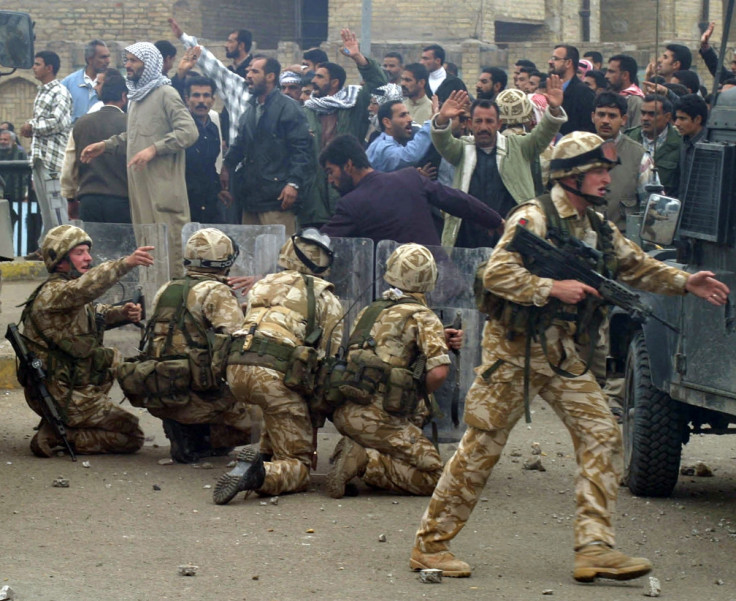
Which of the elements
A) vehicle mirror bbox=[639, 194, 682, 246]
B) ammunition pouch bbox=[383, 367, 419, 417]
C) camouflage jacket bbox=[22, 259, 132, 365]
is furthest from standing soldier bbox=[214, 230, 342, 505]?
vehicle mirror bbox=[639, 194, 682, 246]

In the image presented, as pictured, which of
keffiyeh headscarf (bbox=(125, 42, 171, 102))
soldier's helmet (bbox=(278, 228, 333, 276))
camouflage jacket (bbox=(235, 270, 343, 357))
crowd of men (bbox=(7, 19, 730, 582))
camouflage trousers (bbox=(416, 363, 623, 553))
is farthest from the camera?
keffiyeh headscarf (bbox=(125, 42, 171, 102))

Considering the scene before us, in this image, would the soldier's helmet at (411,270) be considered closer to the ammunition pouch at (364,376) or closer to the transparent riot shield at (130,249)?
the ammunition pouch at (364,376)

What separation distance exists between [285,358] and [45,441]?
1.64 meters

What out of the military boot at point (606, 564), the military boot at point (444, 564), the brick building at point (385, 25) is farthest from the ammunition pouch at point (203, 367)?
the brick building at point (385, 25)

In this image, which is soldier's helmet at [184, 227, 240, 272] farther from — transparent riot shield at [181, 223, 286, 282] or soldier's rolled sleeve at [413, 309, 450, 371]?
transparent riot shield at [181, 223, 286, 282]

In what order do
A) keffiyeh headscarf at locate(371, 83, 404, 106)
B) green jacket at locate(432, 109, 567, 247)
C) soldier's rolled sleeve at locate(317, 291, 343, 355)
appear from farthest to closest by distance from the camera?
keffiyeh headscarf at locate(371, 83, 404, 106) < green jacket at locate(432, 109, 567, 247) < soldier's rolled sleeve at locate(317, 291, 343, 355)

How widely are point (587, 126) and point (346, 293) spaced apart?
3404 mm

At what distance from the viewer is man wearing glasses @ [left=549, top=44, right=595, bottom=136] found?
1108 cm

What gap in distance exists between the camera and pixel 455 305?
8.30 m

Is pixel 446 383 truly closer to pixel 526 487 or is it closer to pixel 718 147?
pixel 526 487

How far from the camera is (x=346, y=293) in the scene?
8.57 meters

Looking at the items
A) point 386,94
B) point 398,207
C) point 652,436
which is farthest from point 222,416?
point 386,94

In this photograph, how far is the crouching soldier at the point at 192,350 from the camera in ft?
24.6

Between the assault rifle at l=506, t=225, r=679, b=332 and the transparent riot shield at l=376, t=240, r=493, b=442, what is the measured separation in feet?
8.65
